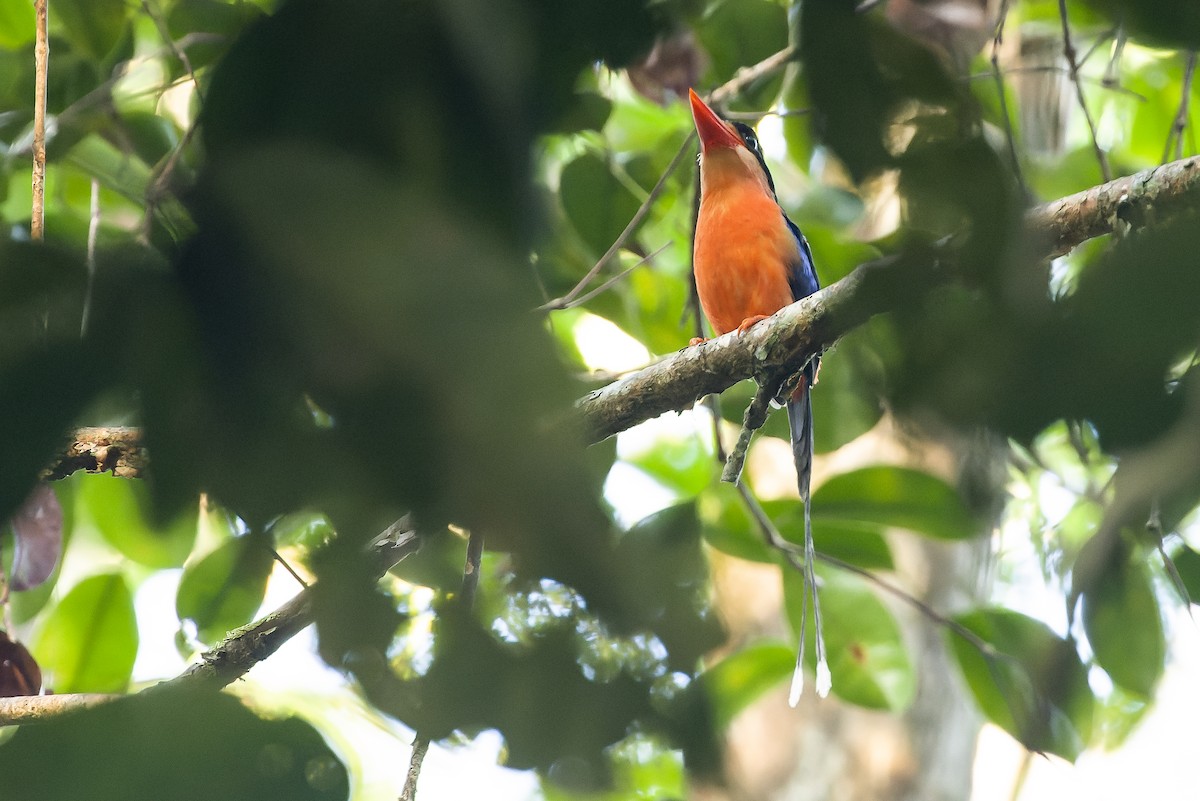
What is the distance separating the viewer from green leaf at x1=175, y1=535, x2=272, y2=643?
1.22 ft

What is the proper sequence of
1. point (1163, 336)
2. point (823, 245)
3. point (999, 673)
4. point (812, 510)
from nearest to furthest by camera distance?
1. point (1163, 336)
2. point (999, 673)
3. point (812, 510)
4. point (823, 245)

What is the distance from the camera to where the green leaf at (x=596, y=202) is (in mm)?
1526

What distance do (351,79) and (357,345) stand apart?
11cm

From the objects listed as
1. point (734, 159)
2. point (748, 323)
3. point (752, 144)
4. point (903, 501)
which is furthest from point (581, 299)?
point (752, 144)

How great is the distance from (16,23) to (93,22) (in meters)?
0.47

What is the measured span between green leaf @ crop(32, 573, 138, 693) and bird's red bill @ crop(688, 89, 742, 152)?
1200 mm

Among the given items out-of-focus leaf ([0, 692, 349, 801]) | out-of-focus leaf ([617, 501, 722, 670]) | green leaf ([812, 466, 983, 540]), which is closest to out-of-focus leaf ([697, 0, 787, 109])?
green leaf ([812, 466, 983, 540])

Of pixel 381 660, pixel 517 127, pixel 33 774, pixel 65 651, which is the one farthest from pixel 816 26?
pixel 65 651

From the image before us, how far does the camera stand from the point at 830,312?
1.90 feet

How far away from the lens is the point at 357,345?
34 centimetres

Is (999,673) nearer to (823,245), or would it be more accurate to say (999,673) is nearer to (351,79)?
(351,79)

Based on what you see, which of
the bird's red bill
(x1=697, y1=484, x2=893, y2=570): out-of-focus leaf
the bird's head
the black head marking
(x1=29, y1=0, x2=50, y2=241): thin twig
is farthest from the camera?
the black head marking

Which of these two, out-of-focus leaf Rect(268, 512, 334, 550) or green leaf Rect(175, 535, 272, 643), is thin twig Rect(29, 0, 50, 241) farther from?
out-of-focus leaf Rect(268, 512, 334, 550)

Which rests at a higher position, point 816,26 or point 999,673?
point 816,26
